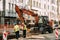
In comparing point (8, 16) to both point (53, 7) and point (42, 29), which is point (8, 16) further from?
point (53, 7)

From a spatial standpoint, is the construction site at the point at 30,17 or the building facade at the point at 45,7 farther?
the building facade at the point at 45,7

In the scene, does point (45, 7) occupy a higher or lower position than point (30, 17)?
higher

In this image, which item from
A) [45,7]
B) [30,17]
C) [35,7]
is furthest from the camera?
[45,7]

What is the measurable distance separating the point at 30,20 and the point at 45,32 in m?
13.4

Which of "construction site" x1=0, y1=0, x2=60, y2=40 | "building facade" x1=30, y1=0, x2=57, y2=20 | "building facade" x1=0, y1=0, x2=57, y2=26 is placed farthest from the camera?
"building facade" x1=30, y1=0, x2=57, y2=20

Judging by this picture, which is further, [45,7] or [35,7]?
[45,7]

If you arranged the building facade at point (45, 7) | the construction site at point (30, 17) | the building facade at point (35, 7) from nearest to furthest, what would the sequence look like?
the construction site at point (30, 17) < the building facade at point (35, 7) < the building facade at point (45, 7)

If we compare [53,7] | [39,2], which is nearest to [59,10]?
[53,7]

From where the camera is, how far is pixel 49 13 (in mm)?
55750

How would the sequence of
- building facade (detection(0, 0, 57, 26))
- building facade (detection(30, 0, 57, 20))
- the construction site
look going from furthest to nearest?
building facade (detection(30, 0, 57, 20)) → building facade (detection(0, 0, 57, 26)) → the construction site

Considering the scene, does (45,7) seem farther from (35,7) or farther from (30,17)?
(30,17)

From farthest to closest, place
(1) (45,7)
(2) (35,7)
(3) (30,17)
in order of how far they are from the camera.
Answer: (1) (45,7)
(2) (35,7)
(3) (30,17)

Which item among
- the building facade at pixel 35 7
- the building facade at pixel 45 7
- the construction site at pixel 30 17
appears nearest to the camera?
the construction site at pixel 30 17

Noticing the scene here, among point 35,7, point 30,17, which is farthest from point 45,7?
point 30,17
